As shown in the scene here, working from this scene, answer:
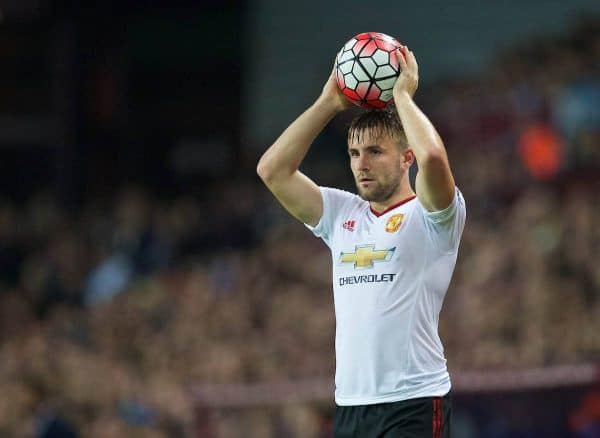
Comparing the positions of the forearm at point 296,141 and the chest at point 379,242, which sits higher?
the forearm at point 296,141

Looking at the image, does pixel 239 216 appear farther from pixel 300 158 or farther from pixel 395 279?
pixel 395 279

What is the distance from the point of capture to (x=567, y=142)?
12.4 meters

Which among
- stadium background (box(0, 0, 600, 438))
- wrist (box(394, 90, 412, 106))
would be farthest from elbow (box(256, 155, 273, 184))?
stadium background (box(0, 0, 600, 438))

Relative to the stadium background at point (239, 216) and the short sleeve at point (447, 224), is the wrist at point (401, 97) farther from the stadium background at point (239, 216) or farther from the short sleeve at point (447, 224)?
the stadium background at point (239, 216)

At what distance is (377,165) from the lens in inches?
219

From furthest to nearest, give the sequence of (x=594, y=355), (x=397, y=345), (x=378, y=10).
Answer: (x=378, y=10), (x=594, y=355), (x=397, y=345)

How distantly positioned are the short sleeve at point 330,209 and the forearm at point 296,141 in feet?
0.68

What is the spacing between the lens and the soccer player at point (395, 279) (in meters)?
5.39

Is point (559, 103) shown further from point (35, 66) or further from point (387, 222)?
point (35, 66)

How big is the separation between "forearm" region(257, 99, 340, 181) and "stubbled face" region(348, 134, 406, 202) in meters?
0.26

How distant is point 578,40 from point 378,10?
15.6 ft

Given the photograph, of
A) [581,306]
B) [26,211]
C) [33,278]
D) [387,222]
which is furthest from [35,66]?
[387,222]


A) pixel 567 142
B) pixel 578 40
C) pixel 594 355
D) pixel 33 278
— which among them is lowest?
pixel 33 278

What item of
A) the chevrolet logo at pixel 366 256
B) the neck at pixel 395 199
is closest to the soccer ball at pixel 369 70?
the neck at pixel 395 199
